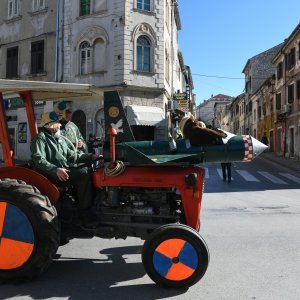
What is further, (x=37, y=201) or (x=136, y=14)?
(x=136, y=14)

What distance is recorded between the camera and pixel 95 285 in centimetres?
419

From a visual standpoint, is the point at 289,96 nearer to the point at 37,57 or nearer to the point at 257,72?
the point at 37,57

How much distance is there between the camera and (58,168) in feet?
14.3

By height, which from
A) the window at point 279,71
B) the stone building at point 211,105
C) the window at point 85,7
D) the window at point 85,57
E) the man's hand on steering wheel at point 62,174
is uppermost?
the stone building at point 211,105

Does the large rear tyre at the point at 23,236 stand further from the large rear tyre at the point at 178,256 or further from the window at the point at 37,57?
the window at the point at 37,57

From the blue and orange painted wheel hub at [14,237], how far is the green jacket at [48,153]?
53cm

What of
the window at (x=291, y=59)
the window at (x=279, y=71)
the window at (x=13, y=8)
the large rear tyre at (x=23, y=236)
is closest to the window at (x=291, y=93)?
the window at (x=291, y=59)

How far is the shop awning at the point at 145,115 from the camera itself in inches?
884

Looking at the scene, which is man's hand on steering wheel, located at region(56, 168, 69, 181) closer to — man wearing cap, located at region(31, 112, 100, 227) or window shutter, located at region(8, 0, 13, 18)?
man wearing cap, located at region(31, 112, 100, 227)

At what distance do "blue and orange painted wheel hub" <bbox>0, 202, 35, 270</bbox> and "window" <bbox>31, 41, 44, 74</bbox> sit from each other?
22.6 meters

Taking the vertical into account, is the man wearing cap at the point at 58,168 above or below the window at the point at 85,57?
below

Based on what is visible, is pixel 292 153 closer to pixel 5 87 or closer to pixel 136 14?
pixel 136 14

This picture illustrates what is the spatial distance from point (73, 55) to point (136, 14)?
442cm

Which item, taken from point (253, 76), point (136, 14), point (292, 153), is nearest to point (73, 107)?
point (136, 14)
